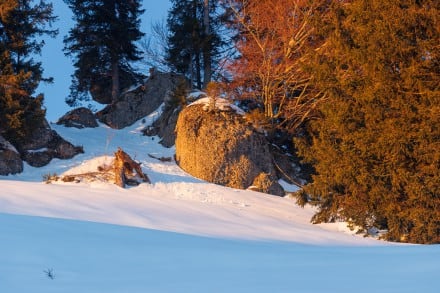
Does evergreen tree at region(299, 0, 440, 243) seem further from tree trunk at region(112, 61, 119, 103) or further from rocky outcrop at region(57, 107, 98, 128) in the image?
tree trunk at region(112, 61, 119, 103)

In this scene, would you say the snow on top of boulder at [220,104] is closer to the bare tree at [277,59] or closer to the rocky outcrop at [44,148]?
the bare tree at [277,59]

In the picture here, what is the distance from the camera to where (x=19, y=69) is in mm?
16375

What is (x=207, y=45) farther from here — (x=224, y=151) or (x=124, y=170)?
(x=124, y=170)

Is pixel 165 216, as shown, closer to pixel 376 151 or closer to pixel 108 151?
pixel 376 151

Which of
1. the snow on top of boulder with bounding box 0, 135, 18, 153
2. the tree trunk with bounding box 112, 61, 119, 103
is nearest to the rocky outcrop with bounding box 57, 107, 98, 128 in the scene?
the tree trunk with bounding box 112, 61, 119, 103

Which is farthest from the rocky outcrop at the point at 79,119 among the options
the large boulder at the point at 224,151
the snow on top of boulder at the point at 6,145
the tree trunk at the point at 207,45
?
the large boulder at the point at 224,151

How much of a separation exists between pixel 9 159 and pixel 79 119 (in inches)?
263

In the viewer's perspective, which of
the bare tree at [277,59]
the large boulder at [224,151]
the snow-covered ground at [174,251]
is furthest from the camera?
the bare tree at [277,59]

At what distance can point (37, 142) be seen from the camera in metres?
16.6

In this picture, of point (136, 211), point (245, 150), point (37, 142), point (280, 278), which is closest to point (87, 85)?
point (37, 142)

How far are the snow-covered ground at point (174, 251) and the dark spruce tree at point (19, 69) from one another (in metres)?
6.43

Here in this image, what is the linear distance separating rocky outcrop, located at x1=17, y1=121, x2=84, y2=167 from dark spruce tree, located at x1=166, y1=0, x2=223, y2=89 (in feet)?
25.6

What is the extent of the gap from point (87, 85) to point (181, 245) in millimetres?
21139

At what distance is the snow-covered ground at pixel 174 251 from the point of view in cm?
388
